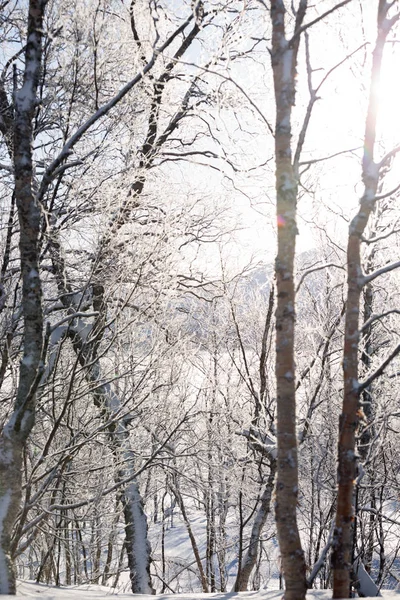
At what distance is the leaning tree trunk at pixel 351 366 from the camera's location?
8.03 ft

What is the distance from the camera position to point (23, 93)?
359 cm

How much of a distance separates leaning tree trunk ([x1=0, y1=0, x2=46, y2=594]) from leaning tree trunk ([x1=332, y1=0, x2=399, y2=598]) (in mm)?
1914

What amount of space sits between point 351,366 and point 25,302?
7.13ft

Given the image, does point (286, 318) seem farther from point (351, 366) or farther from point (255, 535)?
point (255, 535)

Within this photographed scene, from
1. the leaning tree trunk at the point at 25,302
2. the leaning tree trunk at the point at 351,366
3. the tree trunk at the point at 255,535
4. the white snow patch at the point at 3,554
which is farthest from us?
the tree trunk at the point at 255,535

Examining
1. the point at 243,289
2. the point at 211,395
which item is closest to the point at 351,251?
the point at 211,395

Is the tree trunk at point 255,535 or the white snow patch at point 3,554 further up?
the white snow patch at point 3,554

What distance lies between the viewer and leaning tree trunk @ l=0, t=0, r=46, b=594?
329cm

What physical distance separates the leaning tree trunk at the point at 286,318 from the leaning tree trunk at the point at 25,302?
5.31 feet

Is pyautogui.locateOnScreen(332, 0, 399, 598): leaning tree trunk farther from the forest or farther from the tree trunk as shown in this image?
the tree trunk

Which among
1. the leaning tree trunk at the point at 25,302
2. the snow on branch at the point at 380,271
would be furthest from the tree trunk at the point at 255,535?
the snow on branch at the point at 380,271

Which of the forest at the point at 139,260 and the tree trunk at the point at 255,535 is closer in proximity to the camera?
the forest at the point at 139,260

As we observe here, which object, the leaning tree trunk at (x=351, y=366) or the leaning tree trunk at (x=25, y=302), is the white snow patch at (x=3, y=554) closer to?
the leaning tree trunk at (x=25, y=302)

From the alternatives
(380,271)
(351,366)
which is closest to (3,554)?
(351,366)
